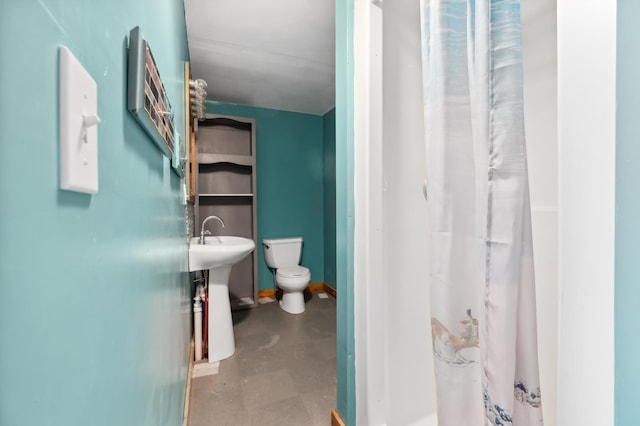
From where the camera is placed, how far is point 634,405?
0.41 metres

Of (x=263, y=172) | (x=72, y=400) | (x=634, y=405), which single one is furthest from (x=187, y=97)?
(x=634, y=405)

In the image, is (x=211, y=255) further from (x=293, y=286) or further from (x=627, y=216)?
(x=627, y=216)

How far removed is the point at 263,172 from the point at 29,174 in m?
3.05

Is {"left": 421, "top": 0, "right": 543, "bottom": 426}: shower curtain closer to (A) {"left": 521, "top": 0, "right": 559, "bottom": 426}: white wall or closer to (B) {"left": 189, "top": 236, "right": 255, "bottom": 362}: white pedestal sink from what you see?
(A) {"left": 521, "top": 0, "right": 559, "bottom": 426}: white wall

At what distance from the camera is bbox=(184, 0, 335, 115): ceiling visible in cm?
166

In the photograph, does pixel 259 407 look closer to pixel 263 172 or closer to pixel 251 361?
pixel 251 361

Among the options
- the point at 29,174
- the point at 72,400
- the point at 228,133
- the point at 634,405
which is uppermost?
the point at 228,133

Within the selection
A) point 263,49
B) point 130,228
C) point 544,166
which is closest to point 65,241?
point 130,228

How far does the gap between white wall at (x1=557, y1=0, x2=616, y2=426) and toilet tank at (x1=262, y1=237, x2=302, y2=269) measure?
2.70 m

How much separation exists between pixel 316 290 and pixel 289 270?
0.74 metres

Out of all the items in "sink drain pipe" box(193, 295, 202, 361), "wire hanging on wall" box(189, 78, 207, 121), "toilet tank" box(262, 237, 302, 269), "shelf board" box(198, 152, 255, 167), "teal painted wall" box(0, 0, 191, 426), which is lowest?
"sink drain pipe" box(193, 295, 202, 361)

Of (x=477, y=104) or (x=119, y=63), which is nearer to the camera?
(x=119, y=63)

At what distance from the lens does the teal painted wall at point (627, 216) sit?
41 cm

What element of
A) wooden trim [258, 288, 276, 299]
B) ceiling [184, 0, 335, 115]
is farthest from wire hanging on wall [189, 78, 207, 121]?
wooden trim [258, 288, 276, 299]
